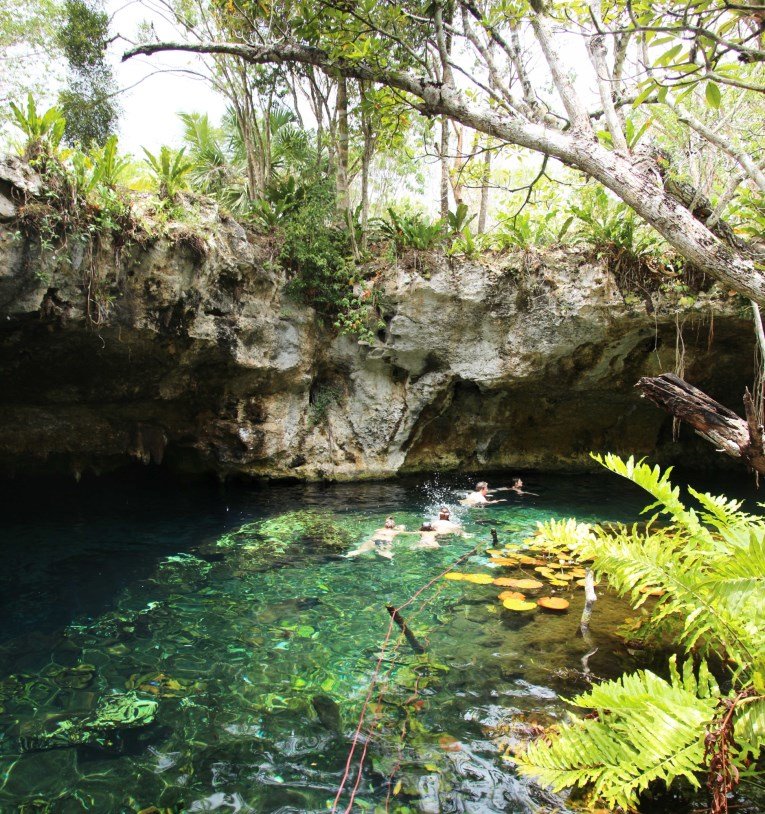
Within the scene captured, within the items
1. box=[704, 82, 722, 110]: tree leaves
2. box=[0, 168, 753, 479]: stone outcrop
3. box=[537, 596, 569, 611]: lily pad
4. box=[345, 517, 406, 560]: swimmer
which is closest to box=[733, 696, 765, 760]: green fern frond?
box=[537, 596, 569, 611]: lily pad

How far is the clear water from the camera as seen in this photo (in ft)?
9.33

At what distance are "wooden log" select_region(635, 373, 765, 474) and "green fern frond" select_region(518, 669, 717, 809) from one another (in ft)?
5.53

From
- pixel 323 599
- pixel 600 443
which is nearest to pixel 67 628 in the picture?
pixel 323 599

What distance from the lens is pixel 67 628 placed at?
458cm

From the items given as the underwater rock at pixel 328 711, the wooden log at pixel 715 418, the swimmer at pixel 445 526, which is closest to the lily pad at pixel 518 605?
the underwater rock at pixel 328 711

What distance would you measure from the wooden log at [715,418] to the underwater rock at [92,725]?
4339mm

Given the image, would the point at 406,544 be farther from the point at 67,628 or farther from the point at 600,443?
the point at 600,443

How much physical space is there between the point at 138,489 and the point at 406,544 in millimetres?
5998

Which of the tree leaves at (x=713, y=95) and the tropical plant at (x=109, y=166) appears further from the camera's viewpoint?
the tropical plant at (x=109, y=166)

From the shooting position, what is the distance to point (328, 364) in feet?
35.9

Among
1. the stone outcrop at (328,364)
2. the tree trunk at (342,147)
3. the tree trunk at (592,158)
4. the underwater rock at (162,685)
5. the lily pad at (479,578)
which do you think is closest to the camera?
the underwater rock at (162,685)

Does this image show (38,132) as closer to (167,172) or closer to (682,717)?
(167,172)

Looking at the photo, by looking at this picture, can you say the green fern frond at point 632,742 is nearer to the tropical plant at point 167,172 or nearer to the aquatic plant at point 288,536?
the aquatic plant at point 288,536

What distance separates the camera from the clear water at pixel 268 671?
2.84 m
